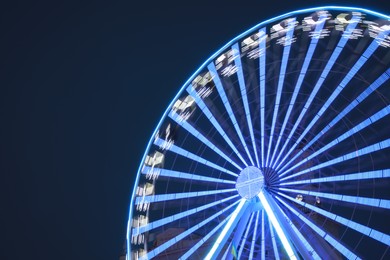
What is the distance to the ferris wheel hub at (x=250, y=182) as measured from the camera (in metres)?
17.1

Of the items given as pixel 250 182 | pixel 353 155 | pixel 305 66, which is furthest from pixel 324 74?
pixel 250 182

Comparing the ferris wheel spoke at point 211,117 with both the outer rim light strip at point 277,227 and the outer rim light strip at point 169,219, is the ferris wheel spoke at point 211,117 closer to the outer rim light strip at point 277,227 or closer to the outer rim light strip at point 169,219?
the outer rim light strip at point 169,219

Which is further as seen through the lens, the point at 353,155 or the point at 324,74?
the point at 324,74

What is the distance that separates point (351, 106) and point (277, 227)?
3.60m

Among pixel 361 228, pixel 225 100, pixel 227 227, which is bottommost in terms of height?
pixel 227 227

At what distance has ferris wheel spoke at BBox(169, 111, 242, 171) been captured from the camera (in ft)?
60.4

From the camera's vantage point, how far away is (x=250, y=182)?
57.2 feet

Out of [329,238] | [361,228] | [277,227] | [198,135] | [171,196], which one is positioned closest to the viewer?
[361,228]

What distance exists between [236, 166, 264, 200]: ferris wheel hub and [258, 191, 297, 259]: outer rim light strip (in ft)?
0.91

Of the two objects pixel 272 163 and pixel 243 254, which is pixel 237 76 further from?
pixel 243 254

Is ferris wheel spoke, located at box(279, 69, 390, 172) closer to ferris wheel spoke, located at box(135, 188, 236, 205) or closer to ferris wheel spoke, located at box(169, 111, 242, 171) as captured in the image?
ferris wheel spoke, located at box(169, 111, 242, 171)

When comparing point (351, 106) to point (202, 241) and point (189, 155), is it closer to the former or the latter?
point (189, 155)

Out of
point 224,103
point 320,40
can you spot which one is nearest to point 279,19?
point 320,40

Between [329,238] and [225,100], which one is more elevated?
[225,100]
